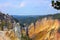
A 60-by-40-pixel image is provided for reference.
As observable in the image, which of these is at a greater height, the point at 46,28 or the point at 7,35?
the point at 46,28

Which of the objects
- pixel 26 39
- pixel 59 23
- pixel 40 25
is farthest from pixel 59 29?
pixel 26 39

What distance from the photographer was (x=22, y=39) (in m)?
7.93

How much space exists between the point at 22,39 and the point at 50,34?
103 cm

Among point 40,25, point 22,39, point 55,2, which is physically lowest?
point 22,39

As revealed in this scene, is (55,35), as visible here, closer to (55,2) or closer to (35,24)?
(35,24)

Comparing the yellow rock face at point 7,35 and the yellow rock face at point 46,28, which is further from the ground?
the yellow rock face at point 46,28

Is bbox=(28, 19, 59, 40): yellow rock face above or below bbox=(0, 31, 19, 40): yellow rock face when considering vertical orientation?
above

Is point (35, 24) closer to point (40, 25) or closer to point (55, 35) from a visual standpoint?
point (40, 25)

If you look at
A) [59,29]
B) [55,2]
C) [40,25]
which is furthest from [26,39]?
[55,2]

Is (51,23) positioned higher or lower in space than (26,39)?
higher

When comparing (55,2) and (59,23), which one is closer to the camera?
(55,2)

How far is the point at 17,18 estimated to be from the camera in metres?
7.74

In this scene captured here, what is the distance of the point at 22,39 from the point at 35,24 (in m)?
0.72

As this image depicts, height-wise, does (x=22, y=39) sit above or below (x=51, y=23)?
below
